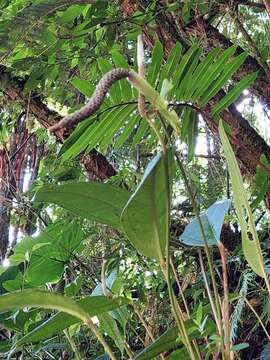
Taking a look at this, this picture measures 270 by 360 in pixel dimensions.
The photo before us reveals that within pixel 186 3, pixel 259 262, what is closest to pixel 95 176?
pixel 186 3

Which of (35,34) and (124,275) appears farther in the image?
(124,275)

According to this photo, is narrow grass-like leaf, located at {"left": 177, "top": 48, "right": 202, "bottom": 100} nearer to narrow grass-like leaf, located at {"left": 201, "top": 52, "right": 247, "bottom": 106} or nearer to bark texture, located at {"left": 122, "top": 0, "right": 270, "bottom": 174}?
narrow grass-like leaf, located at {"left": 201, "top": 52, "right": 247, "bottom": 106}

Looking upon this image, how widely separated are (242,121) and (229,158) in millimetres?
852

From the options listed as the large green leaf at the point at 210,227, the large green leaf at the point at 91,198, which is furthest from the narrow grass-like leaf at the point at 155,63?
the large green leaf at the point at 91,198

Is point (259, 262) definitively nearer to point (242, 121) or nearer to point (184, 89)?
point (184, 89)

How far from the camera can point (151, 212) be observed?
40 cm

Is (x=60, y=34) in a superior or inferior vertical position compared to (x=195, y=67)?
superior

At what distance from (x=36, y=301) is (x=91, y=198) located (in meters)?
0.10

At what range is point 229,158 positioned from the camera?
402mm

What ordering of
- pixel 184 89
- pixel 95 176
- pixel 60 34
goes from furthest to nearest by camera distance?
pixel 95 176 < pixel 60 34 < pixel 184 89

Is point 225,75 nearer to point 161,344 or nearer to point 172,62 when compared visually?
point 172,62

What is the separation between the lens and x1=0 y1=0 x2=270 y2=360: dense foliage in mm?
426

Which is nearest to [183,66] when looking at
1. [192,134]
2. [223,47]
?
[192,134]

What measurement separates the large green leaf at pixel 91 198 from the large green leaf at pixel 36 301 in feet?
0.26
